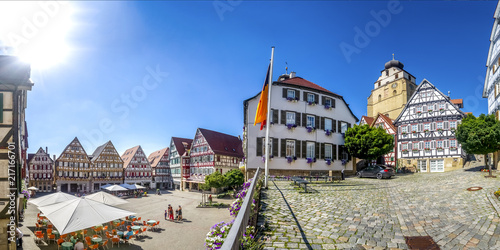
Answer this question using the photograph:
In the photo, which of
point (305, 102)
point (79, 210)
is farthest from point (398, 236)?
point (305, 102)

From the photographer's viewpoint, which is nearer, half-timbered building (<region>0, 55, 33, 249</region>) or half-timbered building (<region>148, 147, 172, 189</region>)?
half-timbered building (<region>0, 55, 33, 249</region>)

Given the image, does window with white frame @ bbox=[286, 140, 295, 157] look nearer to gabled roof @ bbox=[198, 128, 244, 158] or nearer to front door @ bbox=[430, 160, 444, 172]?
front door @ bbox=[430, 160, 444, 172]

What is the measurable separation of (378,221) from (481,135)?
21166 millimetres

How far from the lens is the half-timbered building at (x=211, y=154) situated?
48.6 m

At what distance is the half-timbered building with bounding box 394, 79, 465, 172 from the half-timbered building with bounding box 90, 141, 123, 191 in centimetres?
5716

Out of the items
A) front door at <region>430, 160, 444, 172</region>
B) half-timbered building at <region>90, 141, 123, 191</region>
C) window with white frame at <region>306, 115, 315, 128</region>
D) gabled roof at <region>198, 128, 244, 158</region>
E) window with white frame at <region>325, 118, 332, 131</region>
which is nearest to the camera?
window with white frame at <region>306, 115, 315, 128</region>

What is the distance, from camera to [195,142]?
179 feet

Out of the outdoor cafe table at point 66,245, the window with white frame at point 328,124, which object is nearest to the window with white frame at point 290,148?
the window with white frame at point 328,124

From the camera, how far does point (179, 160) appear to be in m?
60.1

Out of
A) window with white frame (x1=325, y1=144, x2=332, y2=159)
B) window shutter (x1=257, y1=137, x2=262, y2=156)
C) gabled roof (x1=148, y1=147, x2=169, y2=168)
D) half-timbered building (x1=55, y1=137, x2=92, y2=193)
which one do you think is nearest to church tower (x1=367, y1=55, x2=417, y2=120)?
window with white frame (x1=325, y1=144, x2=332, y2=159)

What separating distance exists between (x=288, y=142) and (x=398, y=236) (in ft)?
62.0

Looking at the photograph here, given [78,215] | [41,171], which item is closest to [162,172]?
[41,171]

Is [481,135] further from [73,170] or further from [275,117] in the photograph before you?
[73,170]

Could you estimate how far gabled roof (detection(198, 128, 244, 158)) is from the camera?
50044 mm
